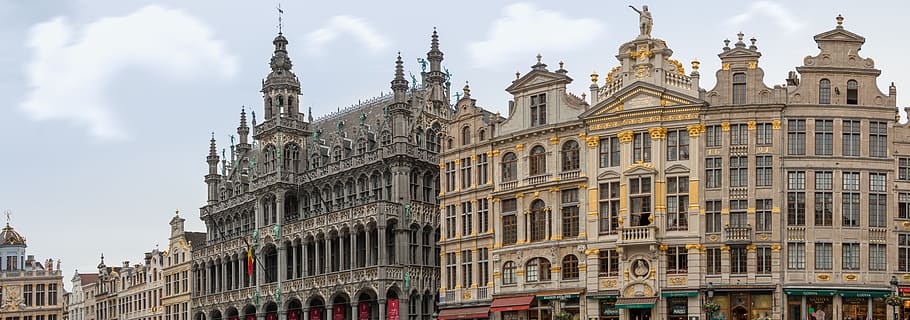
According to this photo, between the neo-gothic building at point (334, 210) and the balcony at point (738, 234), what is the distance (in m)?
23.6

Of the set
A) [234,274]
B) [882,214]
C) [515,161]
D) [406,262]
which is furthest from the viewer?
[234,274]

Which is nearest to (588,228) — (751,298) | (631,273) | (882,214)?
(631,273)

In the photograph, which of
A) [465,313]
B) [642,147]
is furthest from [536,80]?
[465,313]

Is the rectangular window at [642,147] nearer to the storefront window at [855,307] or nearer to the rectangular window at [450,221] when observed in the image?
the storefront window at [855,307]

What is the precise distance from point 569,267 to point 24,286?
89.5 meters

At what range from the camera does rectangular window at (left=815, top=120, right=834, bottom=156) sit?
214ft

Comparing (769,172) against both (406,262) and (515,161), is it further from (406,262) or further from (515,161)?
(406,262)

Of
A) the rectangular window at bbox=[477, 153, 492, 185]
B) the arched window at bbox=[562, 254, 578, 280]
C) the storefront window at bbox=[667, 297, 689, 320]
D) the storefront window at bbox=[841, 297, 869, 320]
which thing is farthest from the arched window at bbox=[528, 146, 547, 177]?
the storefront window at bbox=[841, 297, 869, 320]

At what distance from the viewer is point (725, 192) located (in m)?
65.9

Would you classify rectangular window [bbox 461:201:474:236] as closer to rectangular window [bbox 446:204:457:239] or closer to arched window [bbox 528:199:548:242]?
rectangular window [bbox 446:204:457:239]

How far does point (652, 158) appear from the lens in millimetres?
67438

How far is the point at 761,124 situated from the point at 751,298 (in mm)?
8304

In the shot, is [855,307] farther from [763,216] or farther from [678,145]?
[678,145]

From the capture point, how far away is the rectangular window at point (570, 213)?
2776 inches
